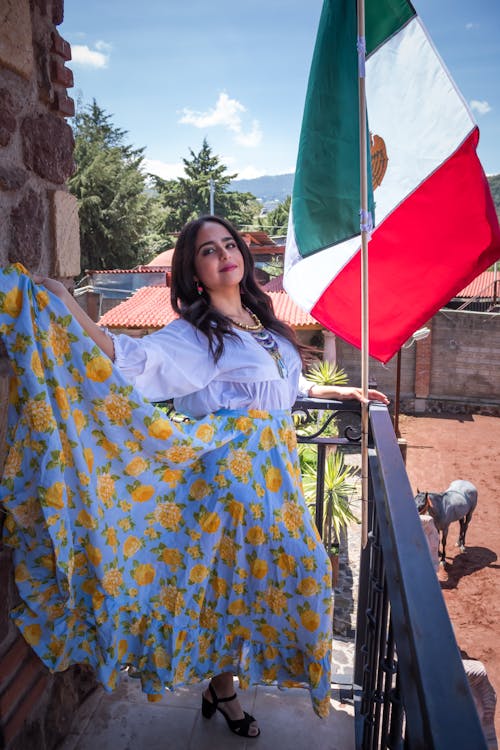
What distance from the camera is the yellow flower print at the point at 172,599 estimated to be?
1647 mm

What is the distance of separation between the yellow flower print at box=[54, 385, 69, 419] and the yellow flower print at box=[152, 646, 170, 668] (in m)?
0.75

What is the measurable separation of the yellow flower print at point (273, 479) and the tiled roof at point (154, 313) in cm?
1177

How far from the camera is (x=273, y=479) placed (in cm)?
172

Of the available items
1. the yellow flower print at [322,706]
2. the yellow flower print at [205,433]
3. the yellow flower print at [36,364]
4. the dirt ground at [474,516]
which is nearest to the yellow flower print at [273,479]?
the yellow flower print at [205,433]

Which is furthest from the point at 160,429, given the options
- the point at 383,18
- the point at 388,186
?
the point at 383,18

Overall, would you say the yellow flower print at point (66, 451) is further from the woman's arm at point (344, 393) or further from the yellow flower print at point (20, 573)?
the woman's arm at point (344, 393)

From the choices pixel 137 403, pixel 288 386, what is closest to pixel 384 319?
pixel 288 386

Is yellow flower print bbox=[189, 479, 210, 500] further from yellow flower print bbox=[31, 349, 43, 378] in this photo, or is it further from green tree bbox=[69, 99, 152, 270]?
green tree bbox=[69, 99, 152, 270]

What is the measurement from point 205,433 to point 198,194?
36.3 m

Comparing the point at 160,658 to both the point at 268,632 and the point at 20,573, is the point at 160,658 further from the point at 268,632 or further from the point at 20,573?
the point at 20,573

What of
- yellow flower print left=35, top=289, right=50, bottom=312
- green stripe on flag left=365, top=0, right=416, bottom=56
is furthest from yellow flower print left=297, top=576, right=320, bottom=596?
green stripe on flag left=365, top=0, right=416, bottom=56

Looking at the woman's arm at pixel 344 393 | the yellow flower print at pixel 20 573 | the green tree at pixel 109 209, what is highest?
the green tree at pixel 109 209

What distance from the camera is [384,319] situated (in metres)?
2.49

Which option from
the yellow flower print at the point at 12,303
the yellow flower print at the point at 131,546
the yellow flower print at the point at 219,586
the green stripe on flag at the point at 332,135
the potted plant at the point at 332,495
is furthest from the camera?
the potted plant at the point at 332,495
